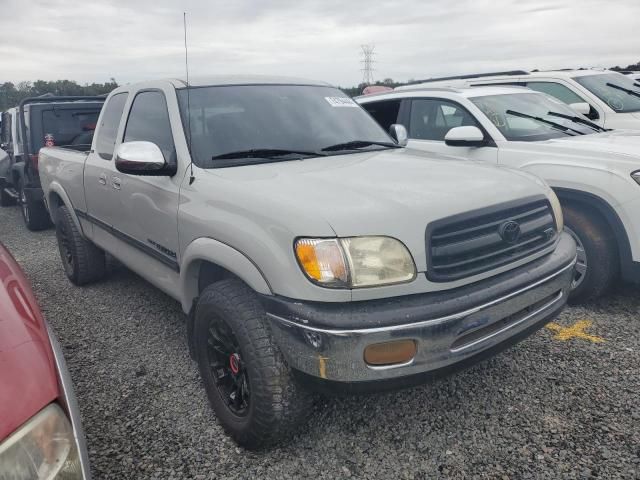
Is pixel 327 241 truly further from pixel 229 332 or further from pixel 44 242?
pixel 44 242

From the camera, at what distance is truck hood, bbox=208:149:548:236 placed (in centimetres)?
205

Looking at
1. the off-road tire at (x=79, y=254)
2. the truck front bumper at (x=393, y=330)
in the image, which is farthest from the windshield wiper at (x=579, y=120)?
the off-road tire at (x=79, y=254)

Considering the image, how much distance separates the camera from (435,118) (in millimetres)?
5203

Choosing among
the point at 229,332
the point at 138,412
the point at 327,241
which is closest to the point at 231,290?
the point at 229,332

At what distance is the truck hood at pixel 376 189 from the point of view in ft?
6.73

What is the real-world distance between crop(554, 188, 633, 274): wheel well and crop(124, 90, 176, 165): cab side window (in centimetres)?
288

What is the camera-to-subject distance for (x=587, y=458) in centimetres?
226

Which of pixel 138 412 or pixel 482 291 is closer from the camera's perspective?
pixel 482 291

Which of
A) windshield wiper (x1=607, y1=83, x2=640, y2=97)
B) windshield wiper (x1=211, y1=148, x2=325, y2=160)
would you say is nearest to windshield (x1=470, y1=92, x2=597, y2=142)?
windshield wiper (x1=211, y1=148, x2=325, y2=160)

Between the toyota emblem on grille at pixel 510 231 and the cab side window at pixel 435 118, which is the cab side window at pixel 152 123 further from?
the cab side window at pixel 435 118

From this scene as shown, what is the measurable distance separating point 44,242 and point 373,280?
20.3ft

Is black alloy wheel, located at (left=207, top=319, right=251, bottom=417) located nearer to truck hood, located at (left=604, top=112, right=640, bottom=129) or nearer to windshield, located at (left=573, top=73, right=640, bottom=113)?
truck hood, located at (left=604, top=112, right=640, bottom=129)

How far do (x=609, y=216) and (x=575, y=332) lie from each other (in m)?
0.87

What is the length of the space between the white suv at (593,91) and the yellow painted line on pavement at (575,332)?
3.58m
